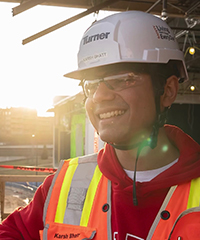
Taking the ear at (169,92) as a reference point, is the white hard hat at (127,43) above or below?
above

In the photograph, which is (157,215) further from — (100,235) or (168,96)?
(168,96)

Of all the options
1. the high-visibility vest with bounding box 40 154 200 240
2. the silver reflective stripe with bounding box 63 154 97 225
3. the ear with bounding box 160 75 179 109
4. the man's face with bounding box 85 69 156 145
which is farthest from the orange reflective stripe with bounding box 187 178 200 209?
the silver reflective stripe with bounding box 63 154 97 225

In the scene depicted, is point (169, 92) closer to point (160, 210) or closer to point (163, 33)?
point (163, 33)

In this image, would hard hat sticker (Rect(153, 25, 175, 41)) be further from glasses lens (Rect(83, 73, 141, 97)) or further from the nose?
the nose

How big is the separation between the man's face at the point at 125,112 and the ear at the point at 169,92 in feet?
0.51

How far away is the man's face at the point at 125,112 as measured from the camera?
186cm

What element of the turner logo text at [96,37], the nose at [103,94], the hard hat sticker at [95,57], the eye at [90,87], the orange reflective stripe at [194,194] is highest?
the turner logo text at [96,37]

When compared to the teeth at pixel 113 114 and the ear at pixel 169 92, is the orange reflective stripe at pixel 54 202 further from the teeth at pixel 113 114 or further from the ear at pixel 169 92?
the ear at pixel 169 92

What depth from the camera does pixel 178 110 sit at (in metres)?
21.0

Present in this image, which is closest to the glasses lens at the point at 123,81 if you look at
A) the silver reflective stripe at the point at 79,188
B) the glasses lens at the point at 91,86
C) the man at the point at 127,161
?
the man at the point at 127,161

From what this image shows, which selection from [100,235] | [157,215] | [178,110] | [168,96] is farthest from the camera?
[178,110]

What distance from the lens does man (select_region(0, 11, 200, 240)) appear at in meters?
1.77

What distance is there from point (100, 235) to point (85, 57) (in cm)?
119

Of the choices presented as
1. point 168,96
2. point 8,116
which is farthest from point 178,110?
point 8,116
